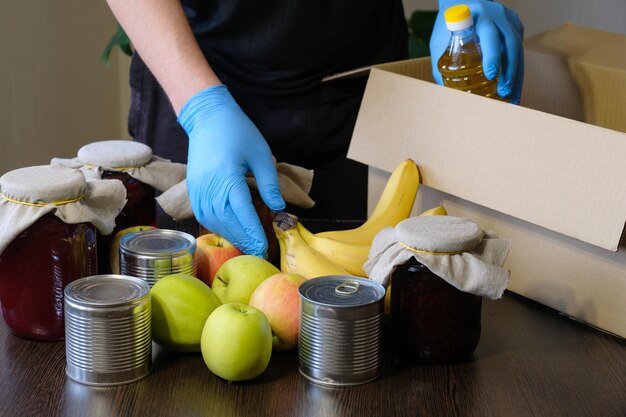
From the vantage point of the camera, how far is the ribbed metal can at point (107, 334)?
2.89 ft

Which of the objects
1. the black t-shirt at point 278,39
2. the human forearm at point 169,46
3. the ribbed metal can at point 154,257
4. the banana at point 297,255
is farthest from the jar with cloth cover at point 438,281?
the black t-shirt at point 278,39

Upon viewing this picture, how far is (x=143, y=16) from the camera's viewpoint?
135cm

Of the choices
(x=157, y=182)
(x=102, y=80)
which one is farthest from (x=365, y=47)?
(x=102, y=80)

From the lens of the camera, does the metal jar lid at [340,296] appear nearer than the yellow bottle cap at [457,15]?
Yes

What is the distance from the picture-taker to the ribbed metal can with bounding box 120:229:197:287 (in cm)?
103

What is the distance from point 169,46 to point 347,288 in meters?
0.57

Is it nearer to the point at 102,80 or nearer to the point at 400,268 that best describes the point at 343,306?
the point at 400,268

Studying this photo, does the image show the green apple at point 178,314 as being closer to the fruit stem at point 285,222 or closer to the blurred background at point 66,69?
the fruit stem at point 285,222

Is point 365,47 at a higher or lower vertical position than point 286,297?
higher

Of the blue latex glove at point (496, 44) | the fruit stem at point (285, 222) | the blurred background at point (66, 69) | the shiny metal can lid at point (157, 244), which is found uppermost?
the blue latex glove at point (496, 44)

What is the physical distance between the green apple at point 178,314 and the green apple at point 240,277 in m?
0.08

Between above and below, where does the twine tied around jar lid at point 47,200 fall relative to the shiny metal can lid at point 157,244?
above

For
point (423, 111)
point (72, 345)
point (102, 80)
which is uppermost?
point (423, 111)

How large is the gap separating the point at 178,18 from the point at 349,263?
0.49 metres
